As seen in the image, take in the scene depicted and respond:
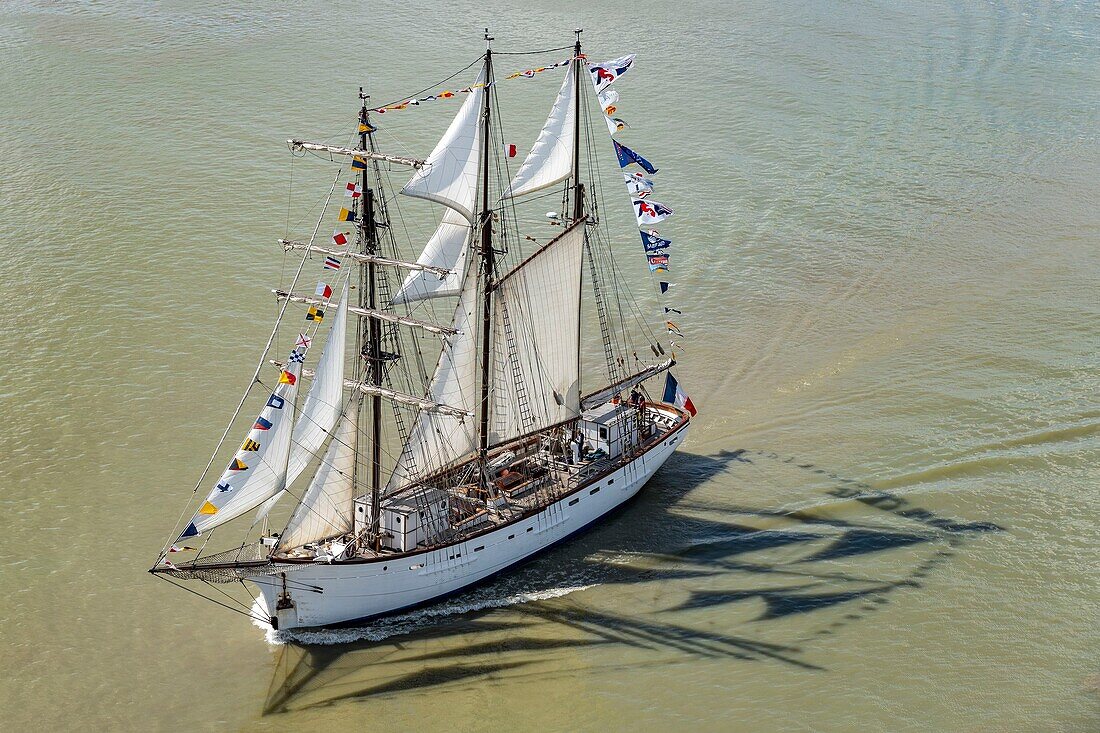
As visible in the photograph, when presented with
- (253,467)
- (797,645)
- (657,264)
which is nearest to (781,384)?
(657,264)

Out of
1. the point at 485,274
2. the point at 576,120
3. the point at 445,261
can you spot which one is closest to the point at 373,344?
the point at 445,261

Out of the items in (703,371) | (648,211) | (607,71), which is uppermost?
(607,71)

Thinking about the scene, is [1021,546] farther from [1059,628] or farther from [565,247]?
[565,247]

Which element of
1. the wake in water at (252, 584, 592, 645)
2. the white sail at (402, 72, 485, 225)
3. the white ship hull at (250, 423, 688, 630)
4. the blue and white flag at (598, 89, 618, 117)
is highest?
the blue and white flag at (598, 89, 618, 117)

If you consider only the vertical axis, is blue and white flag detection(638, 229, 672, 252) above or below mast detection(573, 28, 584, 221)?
below

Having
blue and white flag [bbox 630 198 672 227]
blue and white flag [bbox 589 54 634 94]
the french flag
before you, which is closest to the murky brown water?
the french flag

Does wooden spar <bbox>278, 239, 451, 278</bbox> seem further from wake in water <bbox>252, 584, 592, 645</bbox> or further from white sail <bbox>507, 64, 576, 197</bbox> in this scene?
wake in water <bbox>252, 584, 592, 645</bbox>

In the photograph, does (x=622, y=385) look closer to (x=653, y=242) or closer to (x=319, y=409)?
(x=653, y=242)
